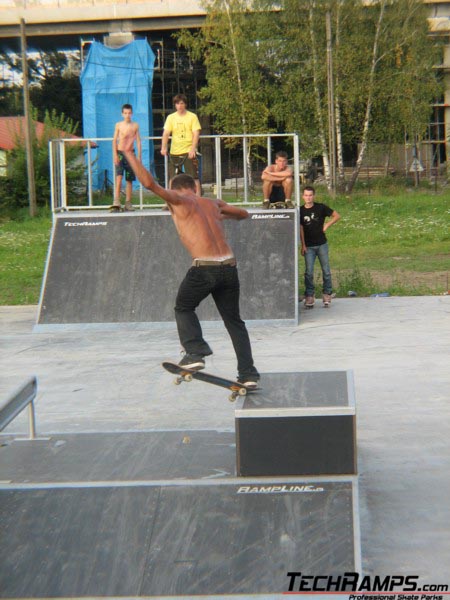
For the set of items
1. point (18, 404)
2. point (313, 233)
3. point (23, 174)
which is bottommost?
point (18, 404)

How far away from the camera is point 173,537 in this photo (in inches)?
193

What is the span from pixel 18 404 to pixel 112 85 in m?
35.6

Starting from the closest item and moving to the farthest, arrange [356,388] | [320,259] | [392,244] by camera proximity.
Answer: [356,388] < [320,259] < [392,244]

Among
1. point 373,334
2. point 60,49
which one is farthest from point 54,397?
point 60,49

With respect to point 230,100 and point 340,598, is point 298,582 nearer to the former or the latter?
point 340,598

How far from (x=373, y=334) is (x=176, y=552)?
756cm

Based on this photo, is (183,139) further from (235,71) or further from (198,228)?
(235,71)

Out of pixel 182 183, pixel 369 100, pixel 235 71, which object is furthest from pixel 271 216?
pixel 235 71

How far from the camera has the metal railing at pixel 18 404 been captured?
19.5ft

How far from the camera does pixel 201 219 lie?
705 centimetres

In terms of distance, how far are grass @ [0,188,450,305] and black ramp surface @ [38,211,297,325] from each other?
232 centimetres

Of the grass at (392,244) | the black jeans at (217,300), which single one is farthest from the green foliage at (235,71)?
the black jeans at (217,300)

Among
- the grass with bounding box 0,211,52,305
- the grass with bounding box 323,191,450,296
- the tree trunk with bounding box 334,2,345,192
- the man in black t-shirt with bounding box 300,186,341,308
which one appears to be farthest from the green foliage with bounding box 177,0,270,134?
the man in black t-shirt with bounding box 300,186,341,308

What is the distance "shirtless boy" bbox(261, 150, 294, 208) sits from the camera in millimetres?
14619
